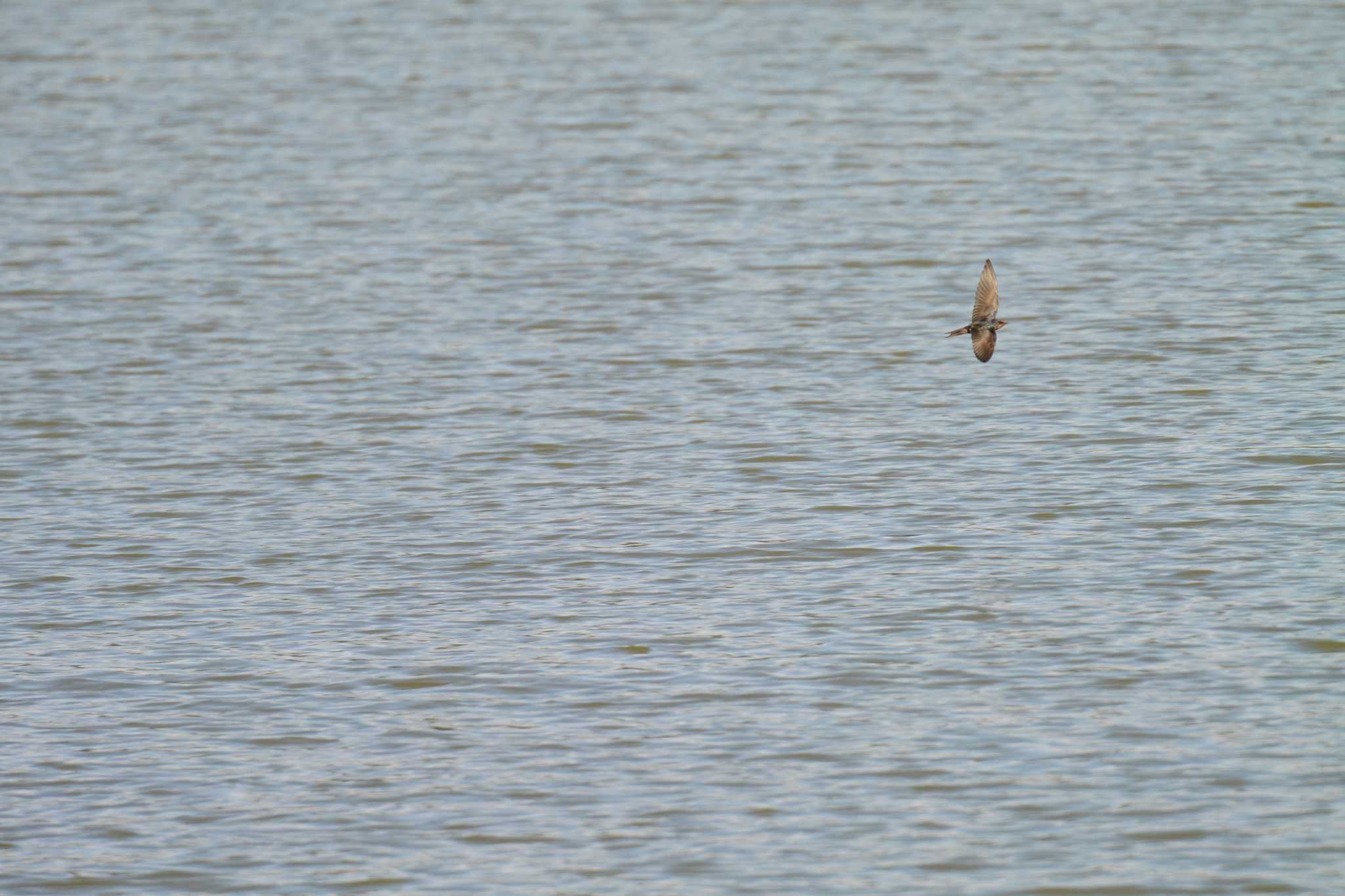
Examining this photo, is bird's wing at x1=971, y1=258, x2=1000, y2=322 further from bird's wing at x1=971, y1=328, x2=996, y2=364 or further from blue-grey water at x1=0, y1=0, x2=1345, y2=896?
blue-grey water at x1=0, y1=0, x2=1345, y2=896

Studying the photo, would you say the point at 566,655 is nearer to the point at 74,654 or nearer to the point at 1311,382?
the point at 74,654

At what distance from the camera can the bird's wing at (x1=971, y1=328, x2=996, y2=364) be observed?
37.0 feet

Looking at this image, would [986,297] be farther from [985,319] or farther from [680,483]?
[680,483]

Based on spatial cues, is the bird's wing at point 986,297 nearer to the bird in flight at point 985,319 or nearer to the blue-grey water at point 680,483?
the bird in flight at point 985,319

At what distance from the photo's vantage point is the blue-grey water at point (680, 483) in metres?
8.14

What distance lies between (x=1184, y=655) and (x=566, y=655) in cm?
275

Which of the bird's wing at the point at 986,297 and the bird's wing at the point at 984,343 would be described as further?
the bird's wing at the point at 986,297

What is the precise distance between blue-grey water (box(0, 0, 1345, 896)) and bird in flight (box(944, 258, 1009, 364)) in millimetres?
925

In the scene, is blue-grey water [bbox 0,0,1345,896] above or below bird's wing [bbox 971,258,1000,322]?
below

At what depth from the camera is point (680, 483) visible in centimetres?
1245

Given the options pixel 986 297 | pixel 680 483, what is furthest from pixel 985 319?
pixel 680 483

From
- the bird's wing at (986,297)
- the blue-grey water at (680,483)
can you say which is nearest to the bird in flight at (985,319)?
the bird's wing at (986,297)

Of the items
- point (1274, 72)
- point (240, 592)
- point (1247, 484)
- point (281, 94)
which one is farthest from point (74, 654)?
point (1274, 72)

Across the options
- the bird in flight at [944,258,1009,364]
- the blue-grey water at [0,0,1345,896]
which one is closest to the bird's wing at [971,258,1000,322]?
the bird in flight at [944,258,1009,364]
